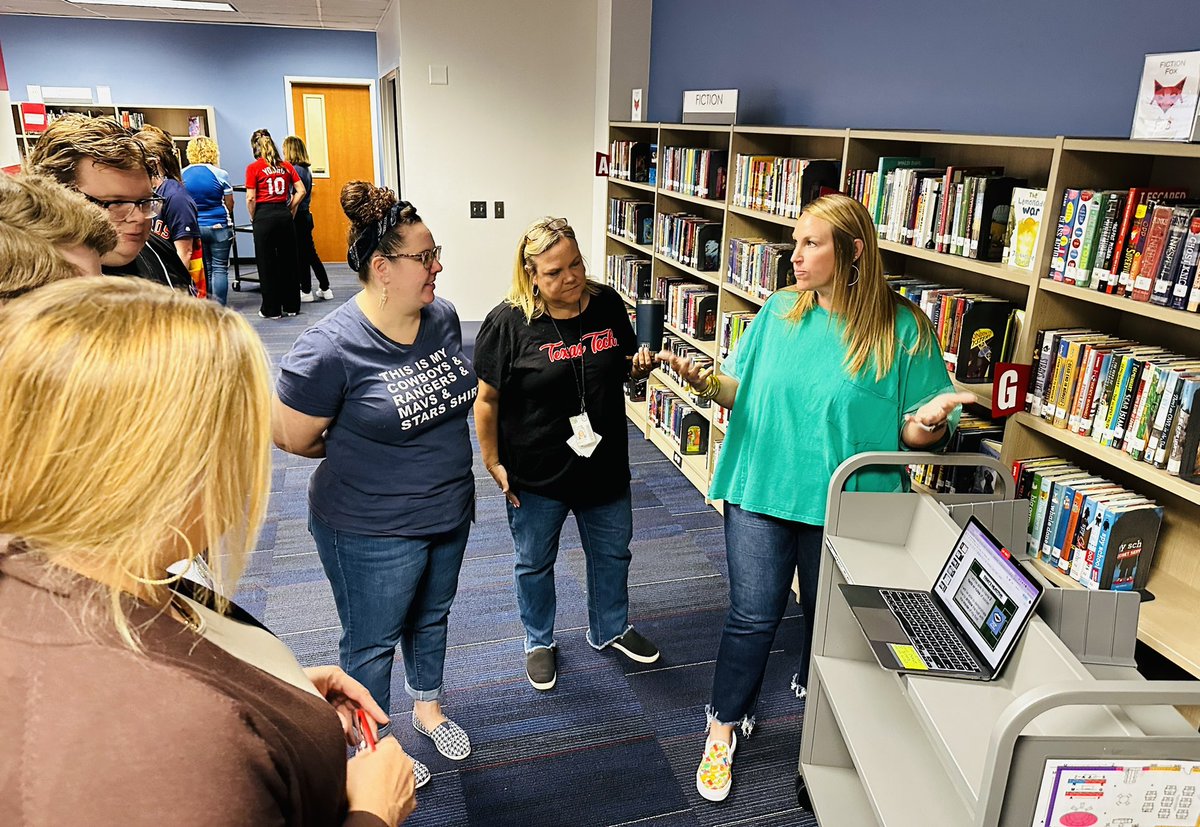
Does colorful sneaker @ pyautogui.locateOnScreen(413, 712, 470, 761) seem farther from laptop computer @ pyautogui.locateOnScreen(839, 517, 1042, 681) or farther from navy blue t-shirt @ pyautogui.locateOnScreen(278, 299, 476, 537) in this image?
laptop computer @ pyautogui.locateOnScreen(839, 517, 1042, 681)

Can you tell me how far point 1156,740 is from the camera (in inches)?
45.4

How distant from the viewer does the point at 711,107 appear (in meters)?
3.99

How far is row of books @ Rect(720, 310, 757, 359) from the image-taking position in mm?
3707

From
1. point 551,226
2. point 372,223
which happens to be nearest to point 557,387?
point 551,226

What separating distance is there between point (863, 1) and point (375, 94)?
27.1 ft

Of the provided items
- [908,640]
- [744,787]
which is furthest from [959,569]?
[744,787]

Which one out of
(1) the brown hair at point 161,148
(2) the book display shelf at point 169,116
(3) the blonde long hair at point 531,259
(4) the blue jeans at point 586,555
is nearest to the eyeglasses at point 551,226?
Answer: (3) the blonde long hair at point 531,259

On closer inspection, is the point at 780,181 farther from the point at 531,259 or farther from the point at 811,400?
the point at 811,400

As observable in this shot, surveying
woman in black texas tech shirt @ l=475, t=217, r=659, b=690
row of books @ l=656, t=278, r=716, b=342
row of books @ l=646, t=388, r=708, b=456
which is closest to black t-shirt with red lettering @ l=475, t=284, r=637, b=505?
woman in black texas tech shirt @ l=475, t=217, r=659, b=690

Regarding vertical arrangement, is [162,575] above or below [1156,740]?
above

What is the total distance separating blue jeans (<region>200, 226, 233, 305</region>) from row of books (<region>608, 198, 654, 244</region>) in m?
3.87

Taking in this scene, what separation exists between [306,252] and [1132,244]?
25.5 feet

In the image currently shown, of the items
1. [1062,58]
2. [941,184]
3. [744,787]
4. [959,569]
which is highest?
[1062,58]

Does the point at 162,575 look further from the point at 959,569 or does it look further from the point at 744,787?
the point at 744,787
